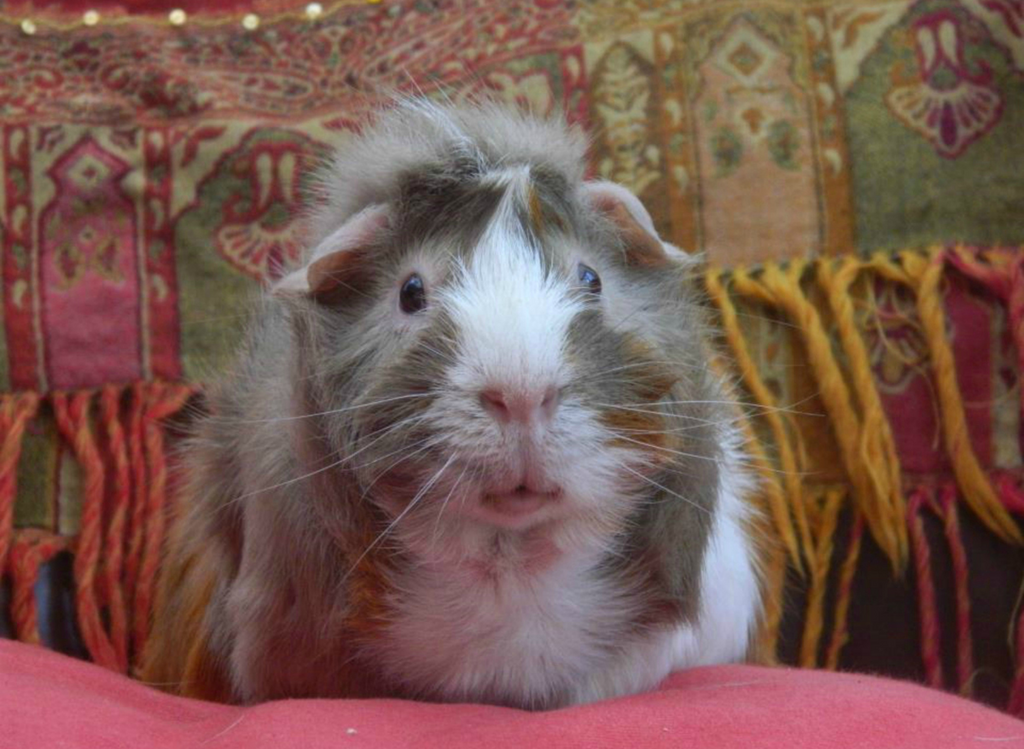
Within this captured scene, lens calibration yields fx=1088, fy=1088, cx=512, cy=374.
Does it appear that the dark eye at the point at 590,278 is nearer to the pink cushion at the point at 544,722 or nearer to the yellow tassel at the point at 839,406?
the pink cushion at the point at 544,722

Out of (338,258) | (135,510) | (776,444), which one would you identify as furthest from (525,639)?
(135,510)

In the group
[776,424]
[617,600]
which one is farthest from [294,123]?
[617,600]

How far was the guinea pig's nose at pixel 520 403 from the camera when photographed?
79 cm

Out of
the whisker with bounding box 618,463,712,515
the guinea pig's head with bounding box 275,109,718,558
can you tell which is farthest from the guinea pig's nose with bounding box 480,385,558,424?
the whisker with bounding box 618,463,712,515

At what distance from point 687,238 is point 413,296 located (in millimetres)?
740

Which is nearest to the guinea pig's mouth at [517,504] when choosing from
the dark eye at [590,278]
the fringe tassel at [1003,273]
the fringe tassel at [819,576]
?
the dark eye at [590,278]

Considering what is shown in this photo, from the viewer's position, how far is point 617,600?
1044 millimetres

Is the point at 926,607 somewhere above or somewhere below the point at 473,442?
below

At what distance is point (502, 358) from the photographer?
0.81 metres

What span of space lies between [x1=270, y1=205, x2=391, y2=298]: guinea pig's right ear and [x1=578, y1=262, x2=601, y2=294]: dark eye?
189 mm

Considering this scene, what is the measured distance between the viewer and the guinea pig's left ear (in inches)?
41.5

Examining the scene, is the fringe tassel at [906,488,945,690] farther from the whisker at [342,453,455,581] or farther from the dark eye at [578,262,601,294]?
the whisker at [342,453,455,581]

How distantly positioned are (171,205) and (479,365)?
986mm

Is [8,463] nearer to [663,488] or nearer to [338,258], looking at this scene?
[338,258]
